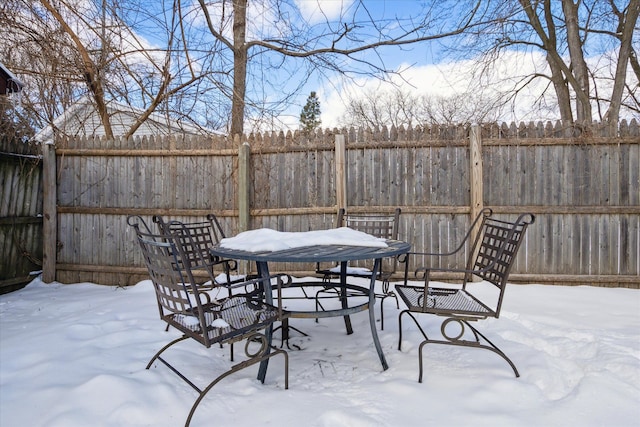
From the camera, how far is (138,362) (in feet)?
7.36

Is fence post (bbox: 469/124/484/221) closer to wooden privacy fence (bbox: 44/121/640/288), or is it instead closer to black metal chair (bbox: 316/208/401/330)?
wooden privacy fence (bbox: 44/121/640/288)

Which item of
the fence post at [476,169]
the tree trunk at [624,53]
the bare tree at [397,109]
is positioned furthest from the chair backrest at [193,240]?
the bare tree at [397,109]

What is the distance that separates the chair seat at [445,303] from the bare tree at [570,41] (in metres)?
4.86

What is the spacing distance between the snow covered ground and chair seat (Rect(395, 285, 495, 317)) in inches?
13.9

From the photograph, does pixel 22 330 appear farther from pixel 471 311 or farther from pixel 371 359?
pixel 471 311

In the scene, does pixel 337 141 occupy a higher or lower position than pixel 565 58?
lower

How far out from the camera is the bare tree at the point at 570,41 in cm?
614

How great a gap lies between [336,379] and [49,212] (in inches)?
169

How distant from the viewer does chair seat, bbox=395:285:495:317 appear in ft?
6.75

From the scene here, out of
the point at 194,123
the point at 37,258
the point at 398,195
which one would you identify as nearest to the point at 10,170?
the point at 37,258

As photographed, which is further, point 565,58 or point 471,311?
point 565,58

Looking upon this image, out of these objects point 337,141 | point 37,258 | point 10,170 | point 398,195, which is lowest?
point 37,258

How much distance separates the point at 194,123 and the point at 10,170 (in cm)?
207

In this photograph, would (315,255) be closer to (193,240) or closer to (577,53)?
(193,240)
